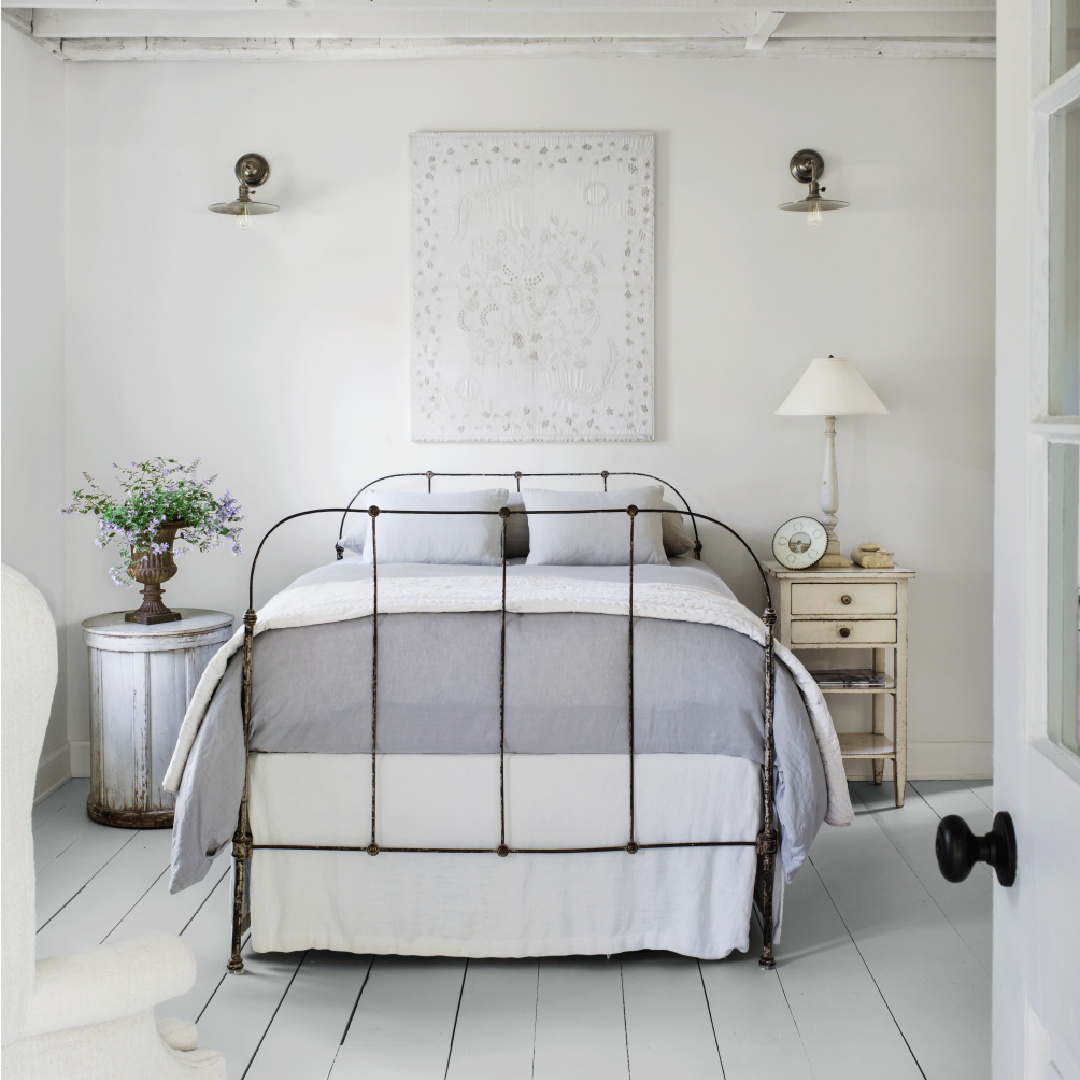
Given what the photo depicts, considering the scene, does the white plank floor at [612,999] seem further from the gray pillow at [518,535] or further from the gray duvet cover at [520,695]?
the gray pillow at [518,535]

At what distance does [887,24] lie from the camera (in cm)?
379

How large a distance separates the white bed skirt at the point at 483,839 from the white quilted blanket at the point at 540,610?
0.66 ft

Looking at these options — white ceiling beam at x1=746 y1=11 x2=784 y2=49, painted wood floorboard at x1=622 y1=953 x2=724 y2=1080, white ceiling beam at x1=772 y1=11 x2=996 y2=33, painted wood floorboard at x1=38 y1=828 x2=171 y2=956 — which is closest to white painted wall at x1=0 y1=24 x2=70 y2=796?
painted wood floorboard at x1=38 y1=828 x2=171 y2=956

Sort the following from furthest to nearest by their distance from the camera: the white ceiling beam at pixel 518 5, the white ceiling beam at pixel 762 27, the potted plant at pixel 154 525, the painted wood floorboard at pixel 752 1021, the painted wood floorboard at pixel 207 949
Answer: the white ceiling beam at pixel 762 27, the potted plant at pixel 154 525, the white ceiling beam at pixel 518 5, the painted wood floorboard at pixel 207 949, the painted wood floorboard at pixel 752 1021

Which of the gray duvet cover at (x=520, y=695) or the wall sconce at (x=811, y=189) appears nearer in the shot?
the gray duvet cover at (x=520, y=695)

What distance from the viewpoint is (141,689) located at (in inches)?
134

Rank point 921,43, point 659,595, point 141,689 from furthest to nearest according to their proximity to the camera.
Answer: point 921,43
point 141,689
point 659,595

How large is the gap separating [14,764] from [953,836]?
921 mm

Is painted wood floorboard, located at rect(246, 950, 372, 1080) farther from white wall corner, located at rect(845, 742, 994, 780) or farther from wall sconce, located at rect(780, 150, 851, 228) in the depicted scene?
wall sconce, located at rect(780, 150, 851, 228)

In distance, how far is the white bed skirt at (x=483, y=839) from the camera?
2449 mm

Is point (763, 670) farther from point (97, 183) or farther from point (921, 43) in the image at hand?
point (97, 183)

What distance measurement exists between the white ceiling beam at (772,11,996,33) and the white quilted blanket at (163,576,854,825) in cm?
232

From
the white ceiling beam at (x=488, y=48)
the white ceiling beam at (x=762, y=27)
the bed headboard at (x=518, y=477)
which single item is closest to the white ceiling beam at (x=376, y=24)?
the white ceiling beam at (x=762, y=27)

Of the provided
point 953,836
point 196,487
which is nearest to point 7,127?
point 196,487
